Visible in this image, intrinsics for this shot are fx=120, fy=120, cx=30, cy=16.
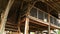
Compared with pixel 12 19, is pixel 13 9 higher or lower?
higher

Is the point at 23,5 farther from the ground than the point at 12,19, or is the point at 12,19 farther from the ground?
the point at 23,5

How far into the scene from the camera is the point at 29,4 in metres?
8.20

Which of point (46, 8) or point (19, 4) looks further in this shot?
point (46, 8)

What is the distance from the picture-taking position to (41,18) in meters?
9.32

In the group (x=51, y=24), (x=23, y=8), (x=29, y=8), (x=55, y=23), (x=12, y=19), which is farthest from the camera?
(x=55, y=23)

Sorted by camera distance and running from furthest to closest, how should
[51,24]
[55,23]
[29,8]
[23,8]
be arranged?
[55,23] → [51,24] → [23,8] → [29,8]

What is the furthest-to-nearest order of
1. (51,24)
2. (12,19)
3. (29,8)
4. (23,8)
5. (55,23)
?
(55,23) < (51,24) < (12,19) < (23,8) < (29,8)

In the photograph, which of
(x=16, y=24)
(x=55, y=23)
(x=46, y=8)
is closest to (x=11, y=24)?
(x=16, y=24)

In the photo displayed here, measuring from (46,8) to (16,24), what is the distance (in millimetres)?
3069

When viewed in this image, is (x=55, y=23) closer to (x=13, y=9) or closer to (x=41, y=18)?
(x=41, y=18)

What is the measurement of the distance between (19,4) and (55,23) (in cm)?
430

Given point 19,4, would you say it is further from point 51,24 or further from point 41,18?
point 51,24

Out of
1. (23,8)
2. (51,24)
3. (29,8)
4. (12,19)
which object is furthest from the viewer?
(51,24)

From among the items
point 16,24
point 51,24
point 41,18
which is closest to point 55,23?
point 51,24
